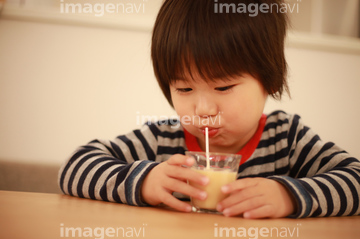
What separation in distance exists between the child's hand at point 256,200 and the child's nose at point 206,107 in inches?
8.7

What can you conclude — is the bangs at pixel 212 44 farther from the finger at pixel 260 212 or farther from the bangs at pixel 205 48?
the finger at pixel 260 212

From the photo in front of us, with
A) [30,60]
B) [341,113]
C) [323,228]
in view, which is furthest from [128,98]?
[323,228]

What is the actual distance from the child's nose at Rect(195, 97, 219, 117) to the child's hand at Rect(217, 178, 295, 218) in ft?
0.72

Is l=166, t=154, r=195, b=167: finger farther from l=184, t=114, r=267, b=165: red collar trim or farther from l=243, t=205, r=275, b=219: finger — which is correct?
l=184, t=114, r=267, b=165: red collar trim

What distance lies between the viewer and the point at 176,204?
70 centimetres

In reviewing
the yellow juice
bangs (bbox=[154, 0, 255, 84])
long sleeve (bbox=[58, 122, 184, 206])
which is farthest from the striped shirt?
bangs (bbox=[154, 0, 255, 84])

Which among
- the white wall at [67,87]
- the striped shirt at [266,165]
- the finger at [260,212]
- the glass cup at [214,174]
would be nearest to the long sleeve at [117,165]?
the striped shirt at [266,165]

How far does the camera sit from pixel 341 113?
182cm

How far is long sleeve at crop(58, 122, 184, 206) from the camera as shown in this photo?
77 centimetres

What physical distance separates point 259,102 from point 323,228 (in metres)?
0.43

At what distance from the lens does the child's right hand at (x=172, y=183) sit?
69 centimetres

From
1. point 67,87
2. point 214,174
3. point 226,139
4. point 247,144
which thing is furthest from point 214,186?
point 67,87

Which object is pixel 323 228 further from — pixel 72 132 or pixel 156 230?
pixel 72 132

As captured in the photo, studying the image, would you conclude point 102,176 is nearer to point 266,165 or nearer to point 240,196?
point 240,196
